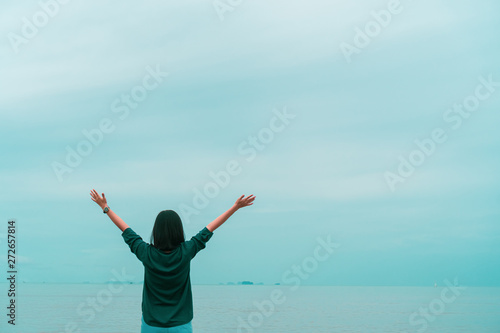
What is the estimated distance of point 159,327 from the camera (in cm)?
397

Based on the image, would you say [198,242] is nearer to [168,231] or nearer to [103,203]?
[168,231]

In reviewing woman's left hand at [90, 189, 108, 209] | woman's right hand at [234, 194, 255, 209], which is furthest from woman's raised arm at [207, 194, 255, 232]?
woman's left hand at [90, 189, 108, 209]

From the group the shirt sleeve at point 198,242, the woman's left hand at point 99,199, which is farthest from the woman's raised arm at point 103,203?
the shirt sleeve at point 198,242

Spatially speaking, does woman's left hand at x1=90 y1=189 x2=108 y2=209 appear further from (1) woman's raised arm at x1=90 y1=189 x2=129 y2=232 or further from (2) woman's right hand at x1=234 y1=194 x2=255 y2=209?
(2) woman's right hand at x1=234 y1=194 x2=255 y2=209

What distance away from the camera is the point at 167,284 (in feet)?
13.1

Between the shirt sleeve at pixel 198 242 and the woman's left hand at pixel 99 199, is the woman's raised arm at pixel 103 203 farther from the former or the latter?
the shirt sleeve at pixel 198 242

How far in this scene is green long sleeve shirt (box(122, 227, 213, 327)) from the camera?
3.95m

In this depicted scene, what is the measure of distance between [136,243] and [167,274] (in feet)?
1.14

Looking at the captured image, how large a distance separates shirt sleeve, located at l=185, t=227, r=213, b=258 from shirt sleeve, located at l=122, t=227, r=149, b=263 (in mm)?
316

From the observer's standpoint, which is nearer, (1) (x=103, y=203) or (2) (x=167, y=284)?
(2) (x=167, y=284)

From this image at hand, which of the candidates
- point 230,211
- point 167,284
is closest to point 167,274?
point 167,284

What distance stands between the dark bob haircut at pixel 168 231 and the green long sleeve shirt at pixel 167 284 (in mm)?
44

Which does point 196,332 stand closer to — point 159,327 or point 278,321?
point 278,321

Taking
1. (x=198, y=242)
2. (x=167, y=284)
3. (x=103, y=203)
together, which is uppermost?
(x=103, y=203)
